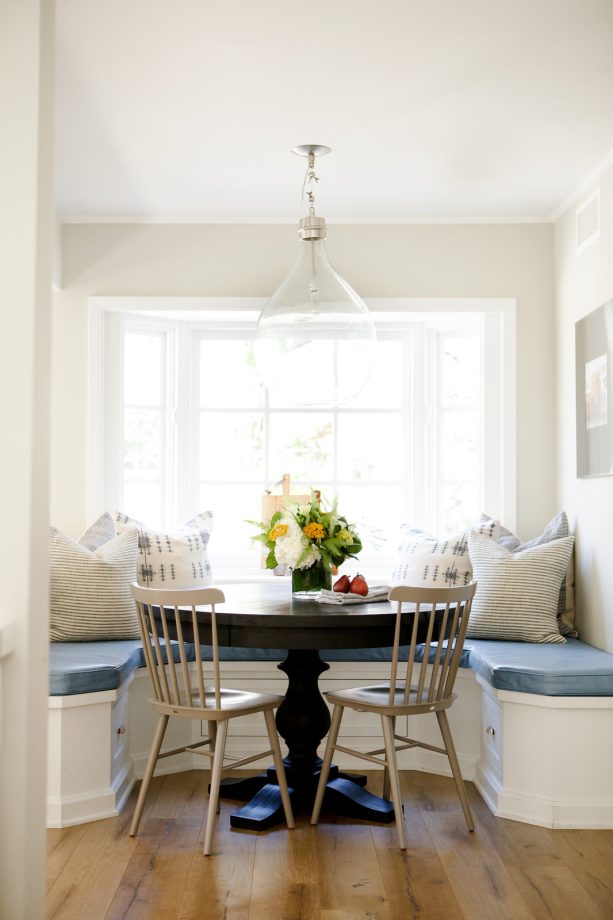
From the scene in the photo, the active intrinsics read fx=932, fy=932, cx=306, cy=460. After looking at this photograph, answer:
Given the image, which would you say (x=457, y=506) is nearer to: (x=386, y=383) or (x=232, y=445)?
(x=386, y=383)

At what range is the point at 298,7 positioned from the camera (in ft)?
8.89

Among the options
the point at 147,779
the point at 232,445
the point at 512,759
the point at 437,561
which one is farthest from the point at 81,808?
the point at 232,445

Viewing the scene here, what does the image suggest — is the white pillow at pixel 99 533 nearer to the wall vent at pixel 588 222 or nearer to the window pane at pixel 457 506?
the window pane at pixel 457 506

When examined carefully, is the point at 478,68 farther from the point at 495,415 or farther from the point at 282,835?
the point at 282,835

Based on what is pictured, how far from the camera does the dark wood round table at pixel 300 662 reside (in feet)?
10.3

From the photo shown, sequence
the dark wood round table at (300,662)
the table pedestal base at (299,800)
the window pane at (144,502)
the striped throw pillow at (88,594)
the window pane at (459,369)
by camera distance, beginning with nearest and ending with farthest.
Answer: the dark wood round table at (300,662)
the table pedestal base at (299,800)
the striped throw pillow at (88,594)
the window pane at (144,502)
the window pane at (459,369)

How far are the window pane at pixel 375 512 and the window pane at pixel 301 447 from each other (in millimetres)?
170

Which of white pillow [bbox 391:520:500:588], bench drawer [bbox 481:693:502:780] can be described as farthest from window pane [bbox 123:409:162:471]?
bench drawer [bbox 481:693:502:780]

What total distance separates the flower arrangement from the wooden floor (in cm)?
94

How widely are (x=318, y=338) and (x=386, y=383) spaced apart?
4.81 ft

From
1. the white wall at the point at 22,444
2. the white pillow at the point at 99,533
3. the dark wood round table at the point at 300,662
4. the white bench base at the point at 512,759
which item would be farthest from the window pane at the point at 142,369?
the white wall at the point at 22,444

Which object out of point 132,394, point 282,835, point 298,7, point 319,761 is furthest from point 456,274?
point 282,835

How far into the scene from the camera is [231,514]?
5.00 meters

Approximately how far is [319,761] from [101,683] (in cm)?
89
